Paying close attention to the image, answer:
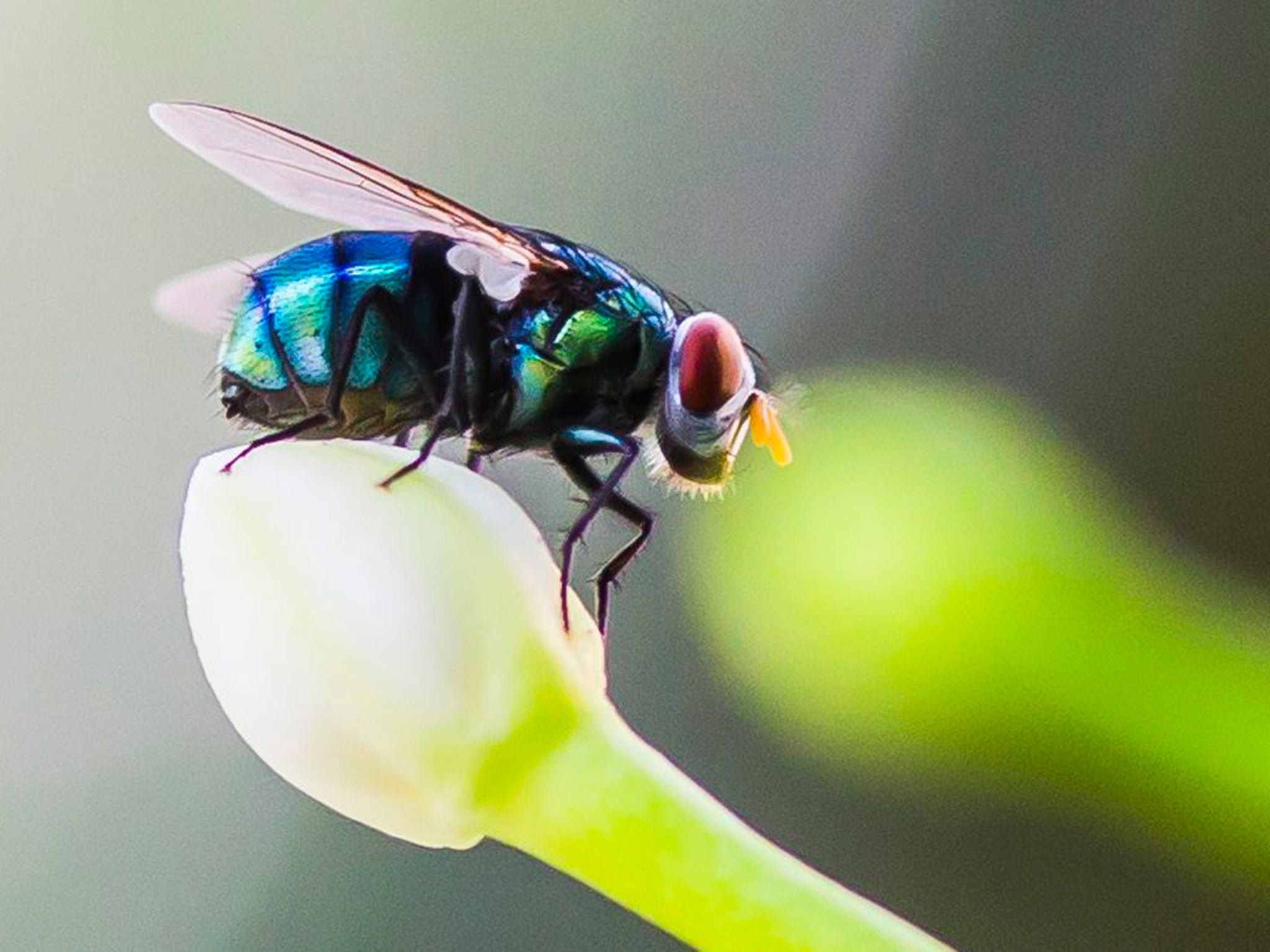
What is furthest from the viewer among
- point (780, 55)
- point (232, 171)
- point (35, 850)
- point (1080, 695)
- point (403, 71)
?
point (780, 55)

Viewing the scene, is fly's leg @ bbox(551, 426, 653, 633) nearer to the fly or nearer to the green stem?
the fly

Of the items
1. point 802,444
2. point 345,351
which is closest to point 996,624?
point 802,444

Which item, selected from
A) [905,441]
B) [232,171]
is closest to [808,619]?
[905,441]

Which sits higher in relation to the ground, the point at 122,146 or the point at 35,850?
the point at 122,146

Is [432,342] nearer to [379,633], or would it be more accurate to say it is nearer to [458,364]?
[458,364]

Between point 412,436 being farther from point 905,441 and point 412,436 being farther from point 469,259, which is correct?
point 905,441
